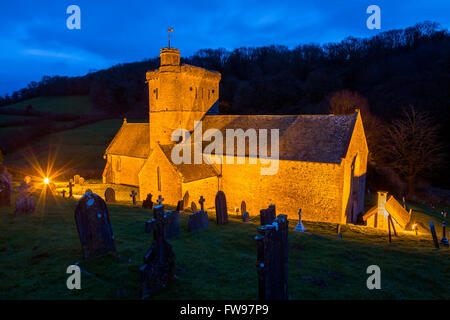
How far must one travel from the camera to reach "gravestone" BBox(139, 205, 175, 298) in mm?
7070

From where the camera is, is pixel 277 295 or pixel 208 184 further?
pixel 208 184

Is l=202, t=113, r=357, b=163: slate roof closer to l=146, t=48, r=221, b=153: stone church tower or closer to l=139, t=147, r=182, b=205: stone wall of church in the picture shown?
l=146, t=48, r=221, b=153: stone church tower

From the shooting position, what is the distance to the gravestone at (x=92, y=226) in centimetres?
881

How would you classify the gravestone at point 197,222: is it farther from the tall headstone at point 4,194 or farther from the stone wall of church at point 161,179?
the tall headstone at point 4,194

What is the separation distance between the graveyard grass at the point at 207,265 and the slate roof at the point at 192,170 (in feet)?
25.9

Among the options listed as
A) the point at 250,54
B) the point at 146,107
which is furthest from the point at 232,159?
the point at 250,54

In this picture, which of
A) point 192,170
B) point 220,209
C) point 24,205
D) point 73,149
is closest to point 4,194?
point 24,205

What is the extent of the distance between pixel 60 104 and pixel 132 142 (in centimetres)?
5860

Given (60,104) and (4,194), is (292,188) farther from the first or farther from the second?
(60,104)

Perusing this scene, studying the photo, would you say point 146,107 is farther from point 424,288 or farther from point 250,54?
point 424,288

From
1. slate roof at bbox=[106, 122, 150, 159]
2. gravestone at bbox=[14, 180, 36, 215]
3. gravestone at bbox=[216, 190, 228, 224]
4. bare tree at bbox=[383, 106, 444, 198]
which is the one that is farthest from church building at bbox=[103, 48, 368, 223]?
bare tree at bbox=[383, 106, 444, 198]

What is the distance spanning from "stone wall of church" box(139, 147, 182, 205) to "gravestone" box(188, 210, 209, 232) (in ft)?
27.0
